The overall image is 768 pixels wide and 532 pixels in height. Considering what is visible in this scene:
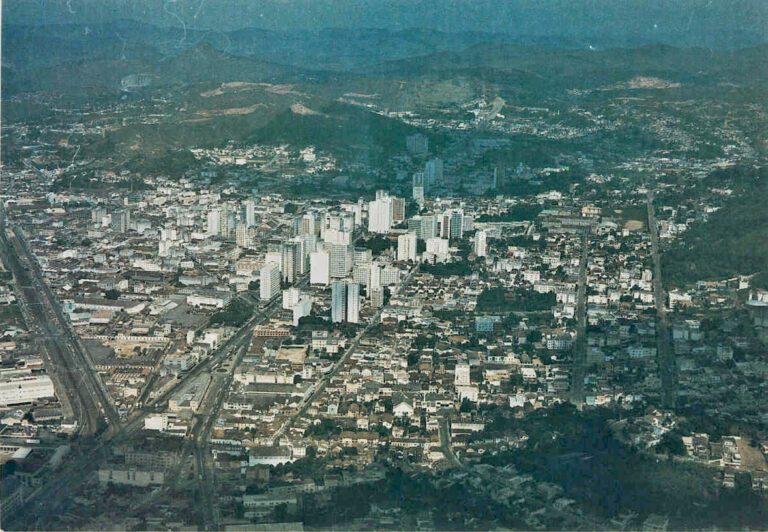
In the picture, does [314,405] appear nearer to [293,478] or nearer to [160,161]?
[293,478]

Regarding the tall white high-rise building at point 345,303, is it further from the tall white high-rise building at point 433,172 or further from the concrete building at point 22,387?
the tall white high-rise building at point 433,172

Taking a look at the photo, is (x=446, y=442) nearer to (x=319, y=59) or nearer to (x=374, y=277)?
(x=374, y=277)

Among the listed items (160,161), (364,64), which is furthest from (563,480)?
(364,64)

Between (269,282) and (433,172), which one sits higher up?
(433,172)

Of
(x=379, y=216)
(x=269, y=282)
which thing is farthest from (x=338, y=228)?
(x=269, y=282)

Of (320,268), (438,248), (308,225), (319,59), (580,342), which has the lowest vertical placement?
(580,342)

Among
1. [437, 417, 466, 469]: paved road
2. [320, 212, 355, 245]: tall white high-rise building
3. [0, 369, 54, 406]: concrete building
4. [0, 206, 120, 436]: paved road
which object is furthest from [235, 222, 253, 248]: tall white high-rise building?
[437, 417, 466, 469]: paved road
